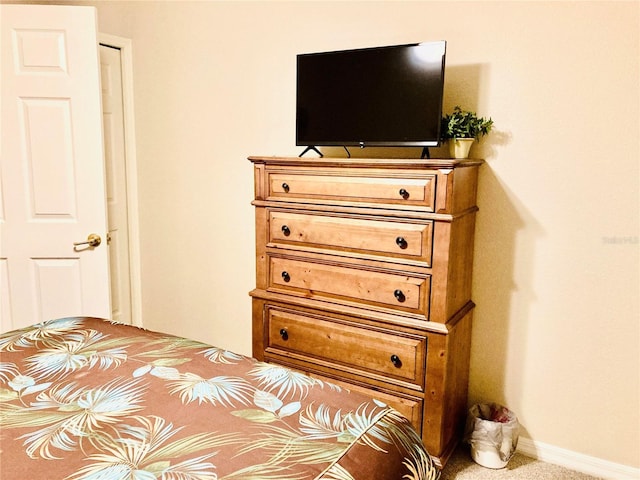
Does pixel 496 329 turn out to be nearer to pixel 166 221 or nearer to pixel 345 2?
pixel 345 2

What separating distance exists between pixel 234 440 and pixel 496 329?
1.73m

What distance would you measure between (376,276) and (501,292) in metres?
0.67

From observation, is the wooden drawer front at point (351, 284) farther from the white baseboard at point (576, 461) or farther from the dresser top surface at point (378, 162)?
the white baseboard at point (576, 461)

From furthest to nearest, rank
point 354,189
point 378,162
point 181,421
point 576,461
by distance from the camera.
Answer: point 576,461
point 354,189
point 378,162
point 181,421

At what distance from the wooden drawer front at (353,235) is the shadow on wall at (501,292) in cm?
49

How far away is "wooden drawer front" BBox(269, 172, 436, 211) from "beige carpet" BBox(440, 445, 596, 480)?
1.23 metres

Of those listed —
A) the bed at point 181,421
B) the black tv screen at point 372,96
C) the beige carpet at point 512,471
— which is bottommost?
the beige carpet at point 512,471

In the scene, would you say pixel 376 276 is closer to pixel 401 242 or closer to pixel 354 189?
pixel 401 242

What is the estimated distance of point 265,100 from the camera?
3008 mm

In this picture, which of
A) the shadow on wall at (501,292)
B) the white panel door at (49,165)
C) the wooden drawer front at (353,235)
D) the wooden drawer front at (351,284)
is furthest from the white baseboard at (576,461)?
the white panel door at (49,165)

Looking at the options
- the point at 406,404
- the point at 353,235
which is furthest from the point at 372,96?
the point at 406,404

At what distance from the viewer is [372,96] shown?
7.91 feet

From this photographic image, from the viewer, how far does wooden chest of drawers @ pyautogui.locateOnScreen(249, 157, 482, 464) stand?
2.16m

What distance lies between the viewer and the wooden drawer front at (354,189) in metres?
2.13
